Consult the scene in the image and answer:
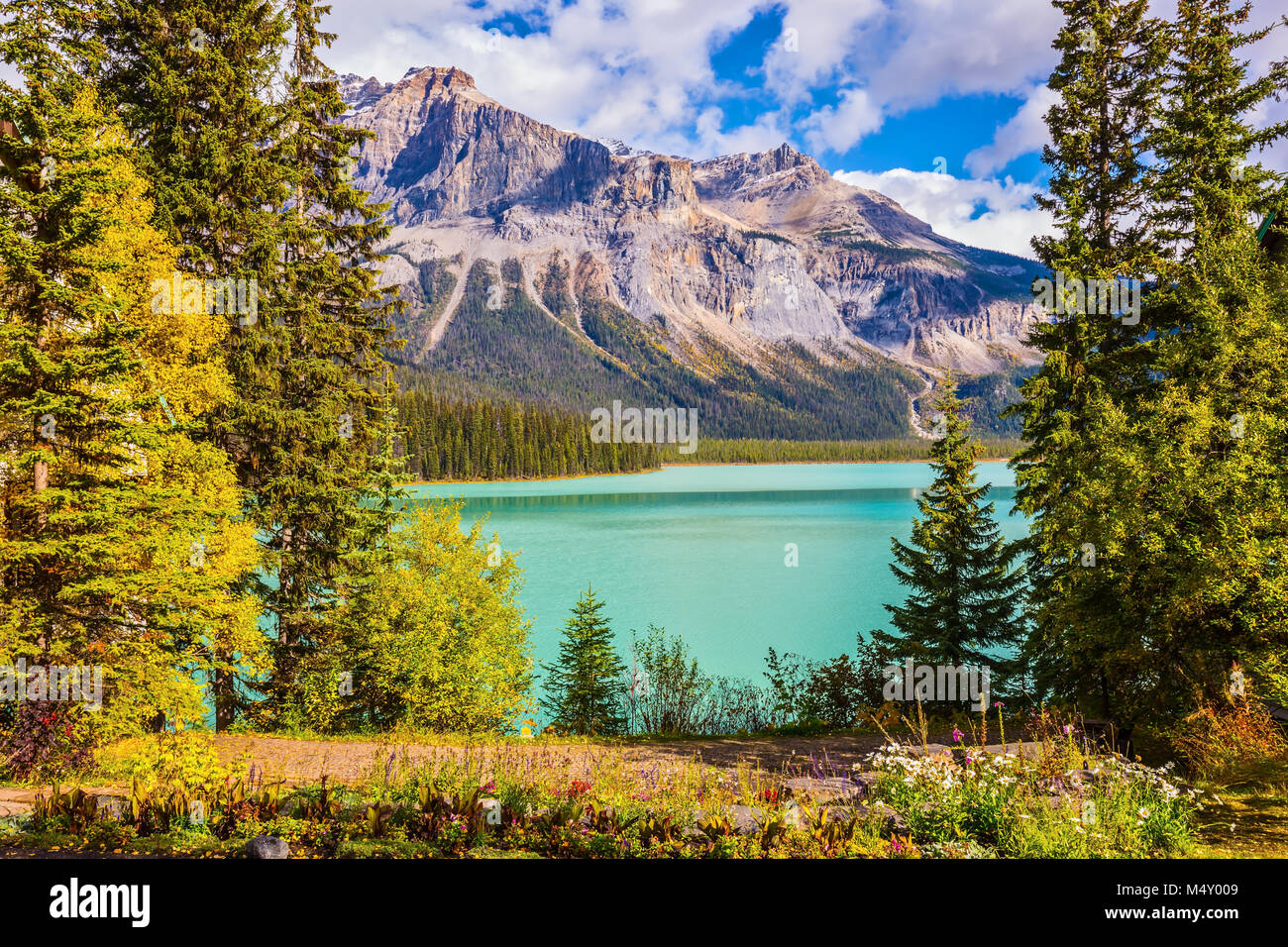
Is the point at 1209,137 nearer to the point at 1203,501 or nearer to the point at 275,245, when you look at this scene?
the point at 1203,501

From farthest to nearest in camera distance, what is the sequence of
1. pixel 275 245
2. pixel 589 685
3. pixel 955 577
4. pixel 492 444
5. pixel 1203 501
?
1. pixel 492 444
2. pixel 589 685
3. pixel 955 577
4. pixel 275 245
5. pixel 1203 501

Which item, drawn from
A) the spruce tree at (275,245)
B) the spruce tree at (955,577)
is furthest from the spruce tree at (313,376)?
the spruce tree at (955,577)

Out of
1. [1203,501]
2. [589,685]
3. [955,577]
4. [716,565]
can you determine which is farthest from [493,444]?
[1203,501]

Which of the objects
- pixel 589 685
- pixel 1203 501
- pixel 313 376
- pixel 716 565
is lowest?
pixel 716 565

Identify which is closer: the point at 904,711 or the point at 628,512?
the point at 904,711

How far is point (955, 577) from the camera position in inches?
608

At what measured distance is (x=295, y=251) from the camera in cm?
1351

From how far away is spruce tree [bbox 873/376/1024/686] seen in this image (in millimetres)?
15281

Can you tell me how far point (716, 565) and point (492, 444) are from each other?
8517cm

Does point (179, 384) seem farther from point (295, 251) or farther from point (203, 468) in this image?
point (295, 251)

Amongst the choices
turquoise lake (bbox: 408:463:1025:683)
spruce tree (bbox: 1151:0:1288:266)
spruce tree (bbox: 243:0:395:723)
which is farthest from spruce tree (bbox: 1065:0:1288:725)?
spruce tree (bbox: 243:0:395:723)
